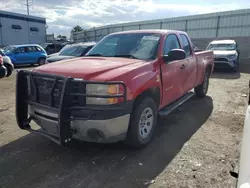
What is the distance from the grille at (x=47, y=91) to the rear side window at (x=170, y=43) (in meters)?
2.14

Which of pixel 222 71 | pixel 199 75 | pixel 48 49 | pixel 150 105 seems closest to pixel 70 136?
pixel 150 105

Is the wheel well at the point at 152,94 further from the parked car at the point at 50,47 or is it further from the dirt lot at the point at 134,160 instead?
the parked car at the point at 50,47

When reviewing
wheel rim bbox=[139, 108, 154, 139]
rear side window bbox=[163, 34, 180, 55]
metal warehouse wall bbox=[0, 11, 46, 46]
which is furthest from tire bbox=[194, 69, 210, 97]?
metal warehouse wall bbox=[0, 11, 46, 46]

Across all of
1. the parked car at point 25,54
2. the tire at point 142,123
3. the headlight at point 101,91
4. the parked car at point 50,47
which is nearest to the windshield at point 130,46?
the tire at point 142,123

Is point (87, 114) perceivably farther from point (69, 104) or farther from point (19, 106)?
point (19, 106)

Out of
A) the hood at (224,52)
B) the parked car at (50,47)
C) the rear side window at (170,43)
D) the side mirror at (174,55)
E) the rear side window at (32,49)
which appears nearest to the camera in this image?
the side mirror at (174,55)

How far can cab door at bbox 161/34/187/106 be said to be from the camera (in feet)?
13.4

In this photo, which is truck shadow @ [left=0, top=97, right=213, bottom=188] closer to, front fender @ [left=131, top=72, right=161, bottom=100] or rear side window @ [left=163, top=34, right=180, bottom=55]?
front fender @ [left=131, top=72, right=161, bottom=100]

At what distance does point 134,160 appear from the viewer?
3.37 meters

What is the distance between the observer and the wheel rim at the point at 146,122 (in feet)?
11.8

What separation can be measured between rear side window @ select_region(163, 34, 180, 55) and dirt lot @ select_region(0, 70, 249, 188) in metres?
1.55

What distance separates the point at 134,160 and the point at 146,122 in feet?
2.21

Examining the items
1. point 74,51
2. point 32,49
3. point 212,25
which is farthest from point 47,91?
point 212,25

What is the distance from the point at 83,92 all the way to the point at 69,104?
0.24 meters
